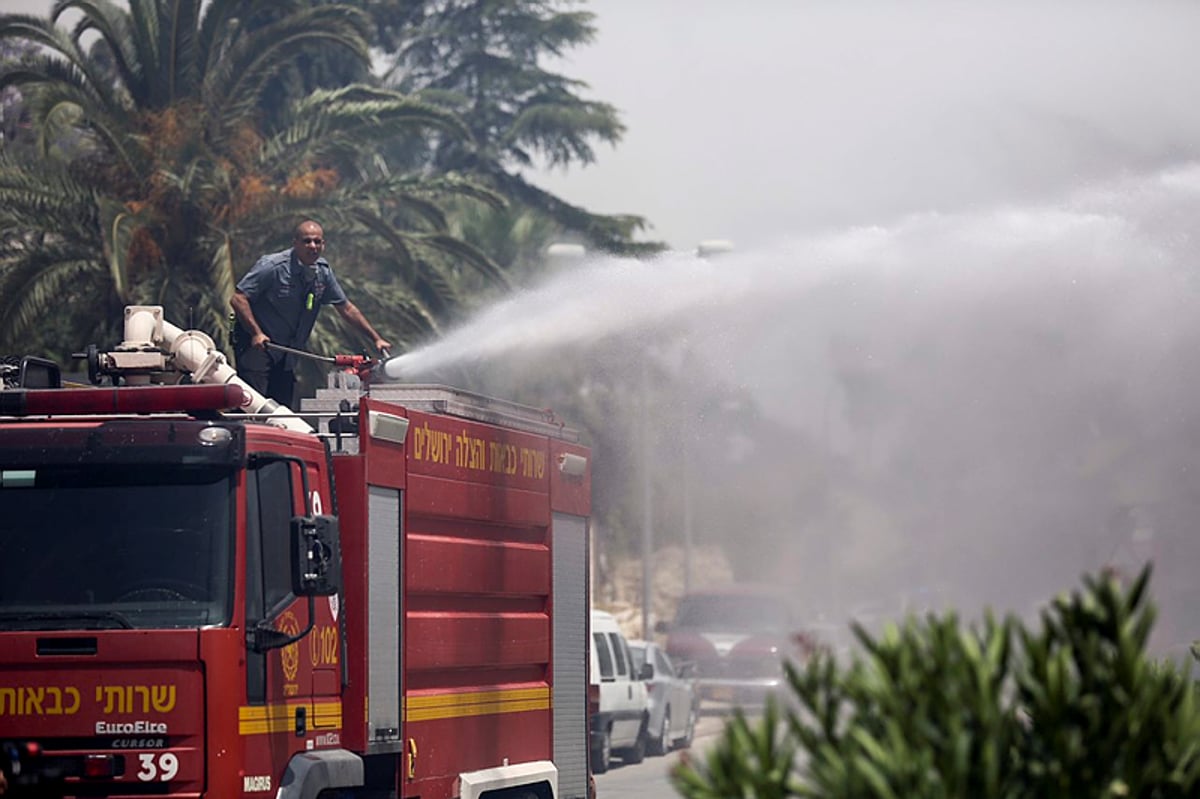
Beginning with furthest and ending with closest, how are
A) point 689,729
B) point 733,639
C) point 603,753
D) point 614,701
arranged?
point 733,639 → point 689,729 → point 614,701 → point 603,753

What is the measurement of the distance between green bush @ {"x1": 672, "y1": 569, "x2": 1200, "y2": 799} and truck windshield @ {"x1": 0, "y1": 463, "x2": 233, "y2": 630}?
11.7ft

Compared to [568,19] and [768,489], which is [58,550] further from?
[568,19]

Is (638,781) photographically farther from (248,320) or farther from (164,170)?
(248,320)

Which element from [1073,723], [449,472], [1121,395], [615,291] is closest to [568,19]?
[1121,395]

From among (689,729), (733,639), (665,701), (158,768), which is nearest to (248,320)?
(158,768)

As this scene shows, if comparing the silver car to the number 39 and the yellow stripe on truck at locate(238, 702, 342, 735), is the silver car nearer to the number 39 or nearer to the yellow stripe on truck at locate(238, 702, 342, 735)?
the yellow stripe on truck at locate(238, 702, 342, 735)

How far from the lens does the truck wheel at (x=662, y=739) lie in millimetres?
24828

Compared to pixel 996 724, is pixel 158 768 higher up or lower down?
lower down

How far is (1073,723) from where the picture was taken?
4.69 meters

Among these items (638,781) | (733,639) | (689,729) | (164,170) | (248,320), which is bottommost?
(638,781)

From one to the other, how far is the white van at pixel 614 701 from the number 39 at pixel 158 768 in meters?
13.5

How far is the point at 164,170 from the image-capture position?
21.0m

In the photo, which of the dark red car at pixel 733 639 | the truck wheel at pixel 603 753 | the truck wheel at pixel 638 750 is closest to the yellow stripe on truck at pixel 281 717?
the truck wheel at pixel 603 753

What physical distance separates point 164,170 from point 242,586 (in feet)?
45.4
